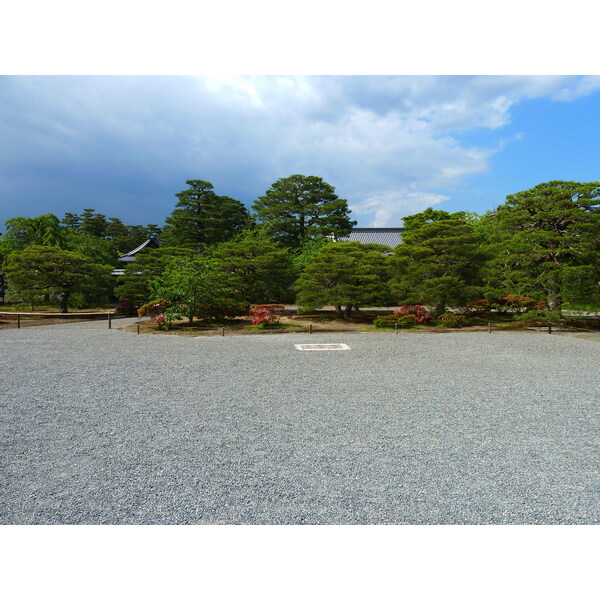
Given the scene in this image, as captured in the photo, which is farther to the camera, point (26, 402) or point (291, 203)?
point (291, 203)

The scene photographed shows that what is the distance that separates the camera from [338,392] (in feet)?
17.8

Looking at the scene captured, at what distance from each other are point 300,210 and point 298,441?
22.2 metres

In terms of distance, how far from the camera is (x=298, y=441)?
375cm

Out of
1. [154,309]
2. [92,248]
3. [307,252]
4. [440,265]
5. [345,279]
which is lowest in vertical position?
[154,309]

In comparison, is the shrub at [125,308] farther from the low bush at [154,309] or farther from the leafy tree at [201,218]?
the leafy tree at [201,218]

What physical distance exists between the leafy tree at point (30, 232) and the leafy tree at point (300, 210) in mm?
13659

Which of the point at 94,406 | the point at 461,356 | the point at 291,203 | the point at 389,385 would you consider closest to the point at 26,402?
the point at 94,406

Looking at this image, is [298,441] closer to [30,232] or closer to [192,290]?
[192,290]

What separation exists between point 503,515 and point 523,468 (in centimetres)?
86

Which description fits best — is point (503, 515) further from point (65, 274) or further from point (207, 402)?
point (65, 274)

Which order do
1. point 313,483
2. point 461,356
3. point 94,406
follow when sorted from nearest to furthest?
point 313,483 < point 94,406 < point 461,356

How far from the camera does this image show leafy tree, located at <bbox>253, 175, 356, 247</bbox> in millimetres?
24062

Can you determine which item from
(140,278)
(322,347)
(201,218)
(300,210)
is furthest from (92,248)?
(322,347)

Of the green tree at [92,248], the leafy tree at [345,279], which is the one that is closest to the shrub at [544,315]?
the leafy tree at [345,279]
